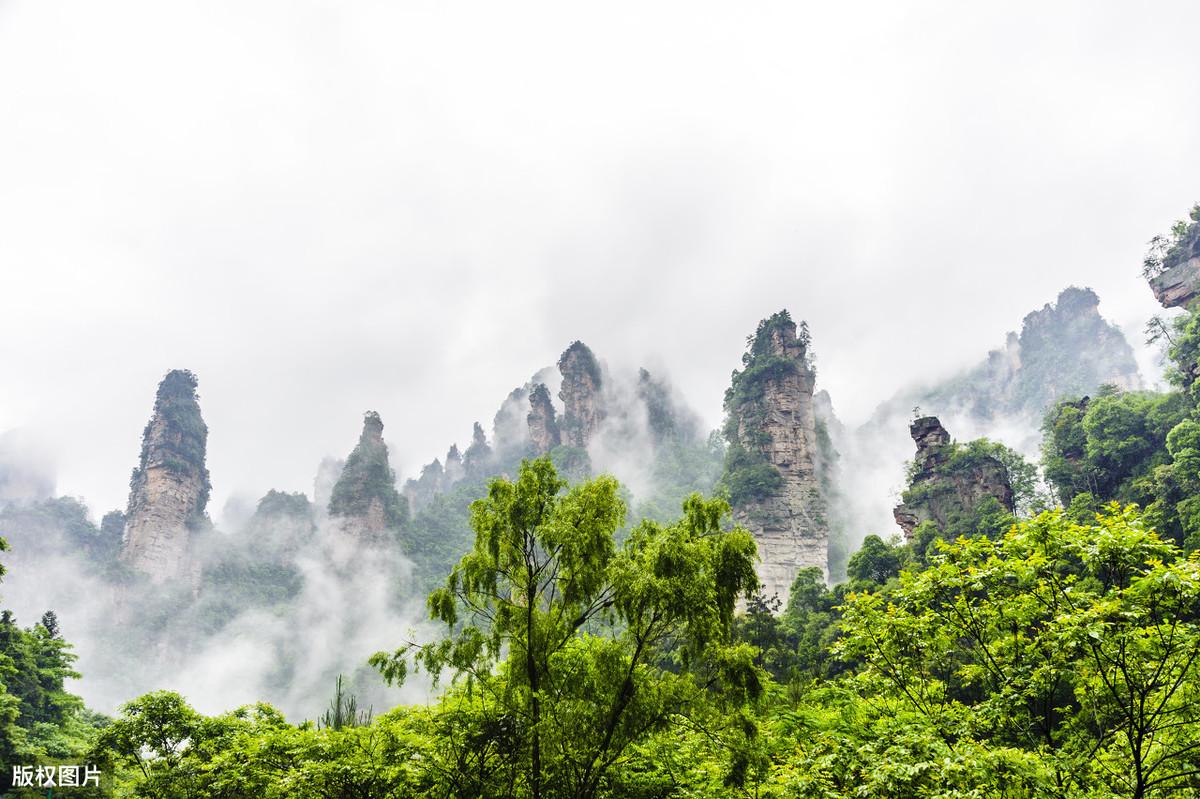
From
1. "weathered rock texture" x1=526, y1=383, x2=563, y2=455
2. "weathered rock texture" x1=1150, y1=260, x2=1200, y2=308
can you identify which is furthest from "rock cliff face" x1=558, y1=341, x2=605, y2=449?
"weathered rock texture" x1=1150, y1=260, x2=1200, y2=308

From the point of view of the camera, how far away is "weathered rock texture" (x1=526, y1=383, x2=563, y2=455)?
99688 millimetres

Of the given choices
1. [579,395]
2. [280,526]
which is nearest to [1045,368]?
[579,395]

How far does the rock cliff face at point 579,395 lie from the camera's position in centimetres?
9912

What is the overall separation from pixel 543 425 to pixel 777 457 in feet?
149

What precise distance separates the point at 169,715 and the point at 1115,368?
13813 centimetres

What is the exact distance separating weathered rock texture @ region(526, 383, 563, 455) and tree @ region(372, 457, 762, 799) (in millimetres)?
90749

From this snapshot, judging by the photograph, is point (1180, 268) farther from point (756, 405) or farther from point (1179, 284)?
point (756, 405)

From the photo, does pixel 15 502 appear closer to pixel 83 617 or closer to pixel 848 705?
pixel 83 617

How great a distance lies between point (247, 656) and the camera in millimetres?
77188

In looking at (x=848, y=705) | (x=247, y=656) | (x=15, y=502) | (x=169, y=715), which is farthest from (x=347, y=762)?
(x=15, y=502)

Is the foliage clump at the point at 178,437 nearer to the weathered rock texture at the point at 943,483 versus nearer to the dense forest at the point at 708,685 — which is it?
the dense forest at the point at 708,685

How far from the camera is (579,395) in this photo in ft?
330

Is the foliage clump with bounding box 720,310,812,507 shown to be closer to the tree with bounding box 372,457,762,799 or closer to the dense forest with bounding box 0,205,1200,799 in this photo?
the dense forest with bounding box 0,205,1200,799

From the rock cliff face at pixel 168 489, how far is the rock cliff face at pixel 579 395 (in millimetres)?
54376
